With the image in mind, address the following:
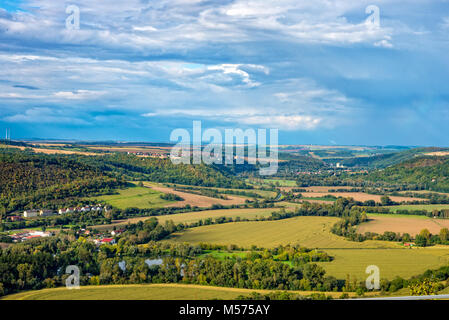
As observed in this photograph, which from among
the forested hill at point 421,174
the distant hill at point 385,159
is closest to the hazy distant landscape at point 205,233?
the forested hill at point 421,174

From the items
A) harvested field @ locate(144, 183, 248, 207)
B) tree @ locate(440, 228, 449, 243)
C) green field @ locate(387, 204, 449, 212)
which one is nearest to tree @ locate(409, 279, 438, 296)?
tree @ locate(440, 228, 449, 243)

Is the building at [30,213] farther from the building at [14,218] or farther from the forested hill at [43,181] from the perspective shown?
the forested hill at [43,181]

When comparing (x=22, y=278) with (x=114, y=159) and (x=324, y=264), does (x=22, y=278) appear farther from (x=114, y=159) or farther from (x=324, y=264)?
(x=114, y=159)

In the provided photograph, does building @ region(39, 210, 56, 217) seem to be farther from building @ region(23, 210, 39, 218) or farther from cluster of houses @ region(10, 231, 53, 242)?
cluster of houses @ region(10, 231, 53, 242)

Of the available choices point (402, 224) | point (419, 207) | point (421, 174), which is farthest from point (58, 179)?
point (421, 174)

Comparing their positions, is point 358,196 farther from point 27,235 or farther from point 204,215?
point 27,235
